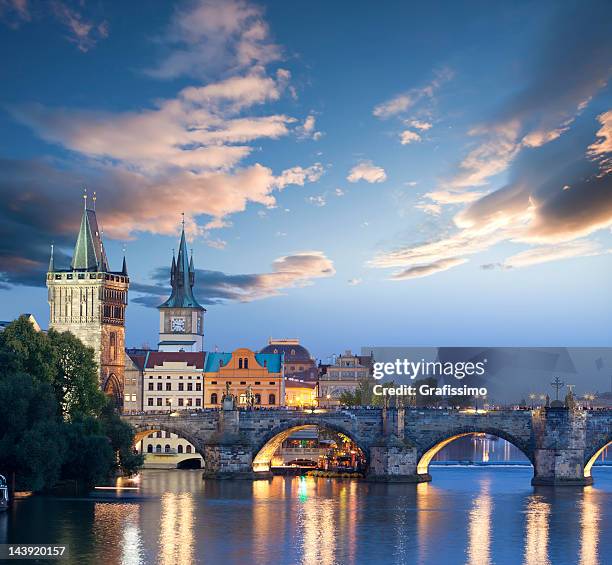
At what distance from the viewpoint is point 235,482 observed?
327ft

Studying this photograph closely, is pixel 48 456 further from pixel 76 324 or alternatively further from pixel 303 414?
pixel 76 324

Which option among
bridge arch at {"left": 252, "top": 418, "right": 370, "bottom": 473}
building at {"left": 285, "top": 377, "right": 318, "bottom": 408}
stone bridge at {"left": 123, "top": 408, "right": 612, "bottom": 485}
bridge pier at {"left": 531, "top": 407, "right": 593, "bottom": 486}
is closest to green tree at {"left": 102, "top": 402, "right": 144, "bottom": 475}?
stone bridge at {"left": 123, "top": 408, "right": 612, "bottom": 485}

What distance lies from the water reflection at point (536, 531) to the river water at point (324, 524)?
0.25 ft

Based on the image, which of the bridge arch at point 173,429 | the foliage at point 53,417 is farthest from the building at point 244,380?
the foliage at point 53,417

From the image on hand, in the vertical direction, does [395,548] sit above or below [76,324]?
below

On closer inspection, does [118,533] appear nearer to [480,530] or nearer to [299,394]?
[480,530]

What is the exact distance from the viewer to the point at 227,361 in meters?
138

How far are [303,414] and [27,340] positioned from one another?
96.5 feet

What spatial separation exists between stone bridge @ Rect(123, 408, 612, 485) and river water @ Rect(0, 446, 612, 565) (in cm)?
287

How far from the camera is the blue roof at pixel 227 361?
137 m

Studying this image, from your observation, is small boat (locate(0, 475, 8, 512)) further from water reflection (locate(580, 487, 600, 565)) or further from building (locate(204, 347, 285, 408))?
building (locate(204, 347, 285, 408))

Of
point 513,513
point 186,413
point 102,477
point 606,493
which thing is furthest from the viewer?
point 186,413

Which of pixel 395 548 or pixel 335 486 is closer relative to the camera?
pixel 395 548

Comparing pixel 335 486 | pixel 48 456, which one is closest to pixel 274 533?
pixel 48 456
